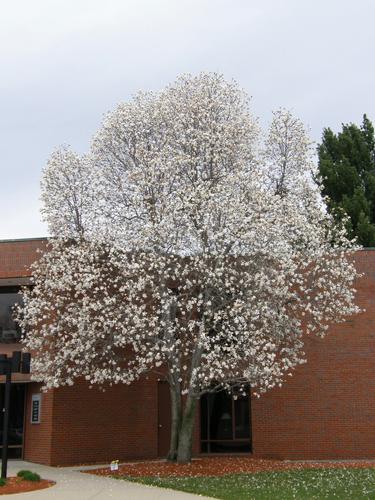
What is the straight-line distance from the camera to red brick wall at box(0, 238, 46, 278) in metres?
21.8

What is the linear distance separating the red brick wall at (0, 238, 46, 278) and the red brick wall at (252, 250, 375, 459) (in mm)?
9107

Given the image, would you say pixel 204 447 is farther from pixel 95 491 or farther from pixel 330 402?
pixel 95 491

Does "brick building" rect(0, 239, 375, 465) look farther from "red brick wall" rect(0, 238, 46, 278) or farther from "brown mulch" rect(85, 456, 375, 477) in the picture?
"brown mulch" rect(85, 456, 375, 477)

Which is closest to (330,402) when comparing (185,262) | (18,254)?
(185,262)

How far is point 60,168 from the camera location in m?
22.8

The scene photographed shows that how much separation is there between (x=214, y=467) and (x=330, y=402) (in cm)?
553

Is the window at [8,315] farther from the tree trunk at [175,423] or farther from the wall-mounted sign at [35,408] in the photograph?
the tree trunk at [175,423]

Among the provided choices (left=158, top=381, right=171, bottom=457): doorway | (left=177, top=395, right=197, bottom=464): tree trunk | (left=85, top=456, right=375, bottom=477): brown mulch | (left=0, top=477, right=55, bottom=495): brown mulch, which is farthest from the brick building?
(left=0, top=477, right=55, bottom=495): brown mulch

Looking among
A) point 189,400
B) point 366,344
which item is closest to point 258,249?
point 189,400

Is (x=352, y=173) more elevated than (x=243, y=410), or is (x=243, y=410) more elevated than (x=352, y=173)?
(x=352, y=173)

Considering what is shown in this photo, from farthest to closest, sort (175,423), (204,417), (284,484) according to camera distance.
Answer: (204,417)
(175,423)
(284,484)

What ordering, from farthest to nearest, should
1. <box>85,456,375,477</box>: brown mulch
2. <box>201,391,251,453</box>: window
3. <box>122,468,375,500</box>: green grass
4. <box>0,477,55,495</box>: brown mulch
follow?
<box>201,391,251,453</box>: window, <box>85,456,375,477</box>: brown mulch, <box>0,477,55,495</box>: brown mulch, <box>122,468,375,500</box>: green grass

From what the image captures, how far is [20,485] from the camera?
48.0ft

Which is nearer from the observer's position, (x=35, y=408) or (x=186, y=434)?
(x=186, y=434)
